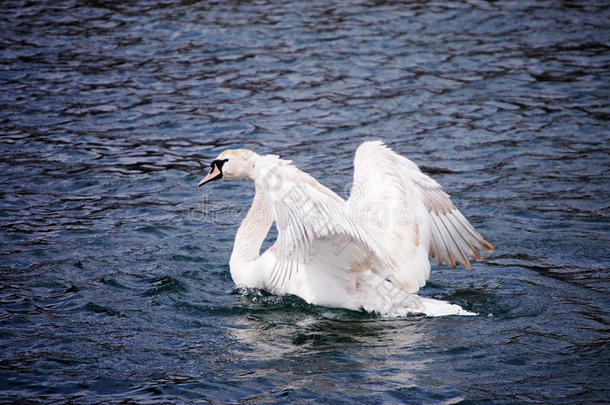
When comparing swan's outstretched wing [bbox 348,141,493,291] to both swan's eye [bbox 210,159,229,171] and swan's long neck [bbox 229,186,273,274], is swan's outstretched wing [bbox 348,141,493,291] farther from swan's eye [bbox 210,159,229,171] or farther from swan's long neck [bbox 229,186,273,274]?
swan's eye [bbox 210,159,229,171]


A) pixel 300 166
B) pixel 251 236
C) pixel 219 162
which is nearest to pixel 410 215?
pixel 251 236

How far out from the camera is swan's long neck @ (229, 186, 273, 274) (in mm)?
7188

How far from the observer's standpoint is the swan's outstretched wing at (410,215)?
6809 millimetres

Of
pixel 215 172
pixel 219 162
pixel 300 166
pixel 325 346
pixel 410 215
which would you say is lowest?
pixel 325 346

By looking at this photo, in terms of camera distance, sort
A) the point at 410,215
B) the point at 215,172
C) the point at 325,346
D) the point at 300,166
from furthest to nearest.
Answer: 1. the point at 300,166
2. the point at 215,172
3. the point at 410,215
4. the point at 325,346

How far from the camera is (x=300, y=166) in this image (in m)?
9.83

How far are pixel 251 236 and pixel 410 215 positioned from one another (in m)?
1.47

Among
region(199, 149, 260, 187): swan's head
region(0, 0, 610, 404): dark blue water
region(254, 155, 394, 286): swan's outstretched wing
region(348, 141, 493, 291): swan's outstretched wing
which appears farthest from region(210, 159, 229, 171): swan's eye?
region(254, 155, 394, 286): swan's outstretched wing

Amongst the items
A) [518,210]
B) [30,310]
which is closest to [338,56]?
[518,210]

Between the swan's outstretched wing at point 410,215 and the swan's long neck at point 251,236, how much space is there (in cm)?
85

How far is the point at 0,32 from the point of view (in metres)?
13.8

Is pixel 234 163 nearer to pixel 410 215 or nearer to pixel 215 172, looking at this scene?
pixel 215 172

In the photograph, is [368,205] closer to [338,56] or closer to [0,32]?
[338,56]

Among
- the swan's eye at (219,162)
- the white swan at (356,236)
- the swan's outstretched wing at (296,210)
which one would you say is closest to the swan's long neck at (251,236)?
the white swan at (356,236)
